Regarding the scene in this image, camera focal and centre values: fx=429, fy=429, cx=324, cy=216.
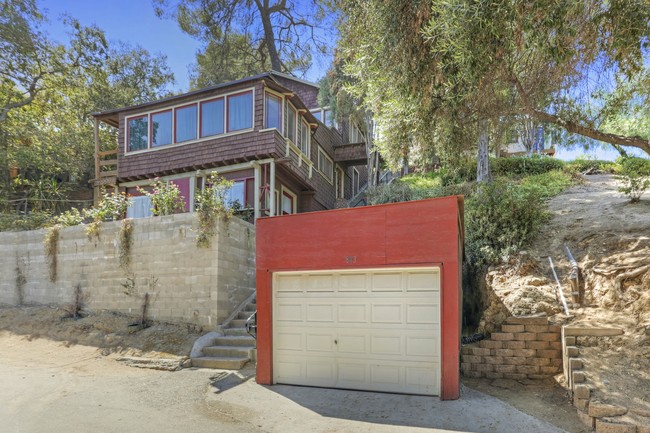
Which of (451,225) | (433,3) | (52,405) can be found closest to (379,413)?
(451,225)

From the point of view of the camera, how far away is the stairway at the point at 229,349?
8.55 m

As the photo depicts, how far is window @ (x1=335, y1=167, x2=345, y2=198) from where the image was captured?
21.6 meters

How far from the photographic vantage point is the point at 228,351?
8.97m

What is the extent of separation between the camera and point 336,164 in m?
21.4

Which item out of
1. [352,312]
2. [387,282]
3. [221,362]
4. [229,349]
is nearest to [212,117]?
[229,349]

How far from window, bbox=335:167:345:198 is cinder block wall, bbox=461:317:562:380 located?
47.1 ft

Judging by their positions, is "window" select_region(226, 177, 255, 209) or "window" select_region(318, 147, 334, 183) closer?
"window" select_region(226, 177, 255, 209)

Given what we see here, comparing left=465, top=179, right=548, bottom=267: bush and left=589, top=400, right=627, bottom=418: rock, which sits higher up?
left=465, top=179, right=548, bottom=267: bush

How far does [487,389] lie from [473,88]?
17.1 feet

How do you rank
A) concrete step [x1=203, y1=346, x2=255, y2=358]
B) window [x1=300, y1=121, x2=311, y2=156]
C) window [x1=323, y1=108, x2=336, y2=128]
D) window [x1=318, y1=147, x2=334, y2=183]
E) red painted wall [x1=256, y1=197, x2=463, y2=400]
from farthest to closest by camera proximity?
window [x1=323, y1=108, x2=336, y2=128]
window [x1=318, y1=147, x2=334, y2=183]
window [x1=300, y1=121, x2=311, y2=156]
concrete step [x1=203, y1=346, x2=255, y2=358]
red painted wall [x1=256, y1=197, x2=463, y2=400]

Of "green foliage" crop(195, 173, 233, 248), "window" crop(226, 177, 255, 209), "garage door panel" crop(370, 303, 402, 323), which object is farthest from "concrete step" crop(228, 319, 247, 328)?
"window" crop(226, 177, 255, 209)

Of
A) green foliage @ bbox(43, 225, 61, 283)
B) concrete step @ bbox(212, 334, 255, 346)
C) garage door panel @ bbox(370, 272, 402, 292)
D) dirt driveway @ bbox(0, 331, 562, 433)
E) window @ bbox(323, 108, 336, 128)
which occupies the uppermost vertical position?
window @ bbox(323, 108, 336, 128)

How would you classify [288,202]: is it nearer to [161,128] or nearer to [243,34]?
[161,128]

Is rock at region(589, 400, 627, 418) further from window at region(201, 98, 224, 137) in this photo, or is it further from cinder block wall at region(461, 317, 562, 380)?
window at region(201, 98, 224, 137)
